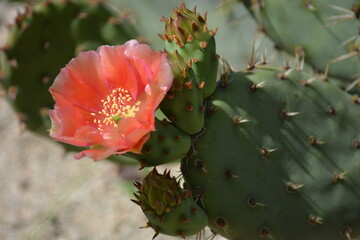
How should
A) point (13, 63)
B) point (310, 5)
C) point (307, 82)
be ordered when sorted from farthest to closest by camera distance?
point (13, 63)
point (310, 5)
point (307, 82)

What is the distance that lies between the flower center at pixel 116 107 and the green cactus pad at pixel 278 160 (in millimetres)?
226

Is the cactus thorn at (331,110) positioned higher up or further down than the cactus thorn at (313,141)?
higher up

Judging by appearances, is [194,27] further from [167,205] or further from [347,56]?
[347,56]

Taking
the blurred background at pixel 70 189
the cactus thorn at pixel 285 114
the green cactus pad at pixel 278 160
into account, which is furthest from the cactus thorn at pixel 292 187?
the blurred background at pixel 70 189

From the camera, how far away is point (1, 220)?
9.93 feet

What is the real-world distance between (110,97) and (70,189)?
1952 mm

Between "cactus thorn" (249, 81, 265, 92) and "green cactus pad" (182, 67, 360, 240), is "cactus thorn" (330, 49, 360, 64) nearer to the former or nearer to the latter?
"green cactus pad" (182, 67, 360, 240)

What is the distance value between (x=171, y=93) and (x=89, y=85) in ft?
0.46

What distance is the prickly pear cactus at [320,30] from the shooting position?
6.00 feet

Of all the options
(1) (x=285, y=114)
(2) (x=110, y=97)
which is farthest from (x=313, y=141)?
(2) (x=110, y=97)

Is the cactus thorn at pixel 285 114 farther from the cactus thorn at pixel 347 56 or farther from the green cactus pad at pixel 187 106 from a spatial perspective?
the cactus thorn at pixel 347 56

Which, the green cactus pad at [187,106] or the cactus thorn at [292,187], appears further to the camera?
the cactus thorn at [292,187]

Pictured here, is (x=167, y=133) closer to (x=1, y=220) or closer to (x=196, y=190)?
(x=196, y=190)

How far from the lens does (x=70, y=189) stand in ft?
10.1
